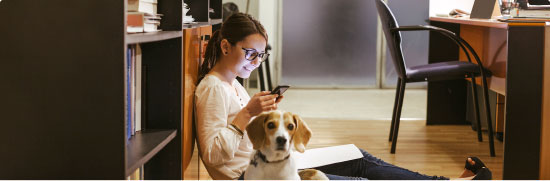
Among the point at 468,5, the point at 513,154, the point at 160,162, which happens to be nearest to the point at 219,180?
the point at 160,162

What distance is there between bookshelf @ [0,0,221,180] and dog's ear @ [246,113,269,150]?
0.68ft

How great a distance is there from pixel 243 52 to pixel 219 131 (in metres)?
0.20

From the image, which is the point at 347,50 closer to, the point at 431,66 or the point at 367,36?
the point at 367,36

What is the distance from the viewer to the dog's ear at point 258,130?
41.8 inches

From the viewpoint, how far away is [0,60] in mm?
1067

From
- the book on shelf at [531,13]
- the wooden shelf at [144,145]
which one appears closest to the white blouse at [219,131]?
the wooden shelf at [144,145]

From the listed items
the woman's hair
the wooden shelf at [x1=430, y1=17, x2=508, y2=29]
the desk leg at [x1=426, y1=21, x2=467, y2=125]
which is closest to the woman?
the woman's hair

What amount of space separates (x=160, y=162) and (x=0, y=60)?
22.5 inches

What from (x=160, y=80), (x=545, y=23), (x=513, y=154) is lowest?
(x=513, y=154)

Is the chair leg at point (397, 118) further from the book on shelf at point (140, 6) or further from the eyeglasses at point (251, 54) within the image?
the book on shelf at point (140, 6)

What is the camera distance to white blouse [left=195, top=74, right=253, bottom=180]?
155 centimetres

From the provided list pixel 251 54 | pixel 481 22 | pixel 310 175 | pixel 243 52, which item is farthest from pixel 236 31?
pixel 481 22

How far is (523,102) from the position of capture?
2205mm

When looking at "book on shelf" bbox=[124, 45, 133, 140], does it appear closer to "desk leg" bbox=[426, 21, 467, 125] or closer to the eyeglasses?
the eyeglasses
